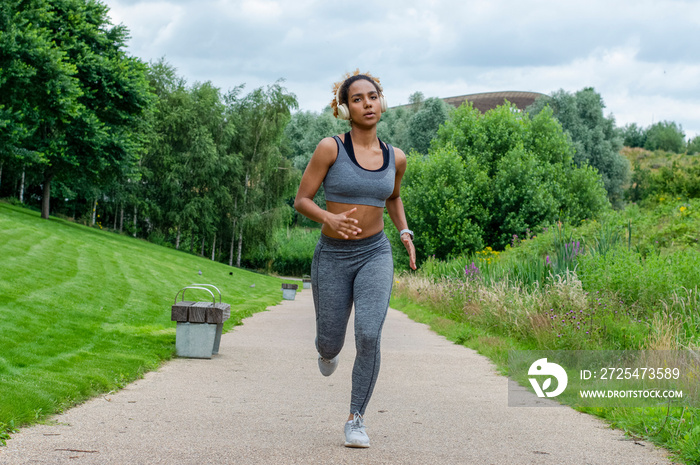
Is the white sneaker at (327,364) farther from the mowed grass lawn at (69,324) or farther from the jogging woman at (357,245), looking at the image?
the mowed grass lawn at (69,324)

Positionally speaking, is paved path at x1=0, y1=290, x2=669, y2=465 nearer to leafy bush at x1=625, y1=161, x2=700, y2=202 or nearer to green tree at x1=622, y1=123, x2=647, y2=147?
leafy bush at x1=625, y1=161, x2=700, y2=202

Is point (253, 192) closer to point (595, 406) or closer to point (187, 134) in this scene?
point (187, 134)

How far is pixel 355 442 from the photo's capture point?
4.24 metres

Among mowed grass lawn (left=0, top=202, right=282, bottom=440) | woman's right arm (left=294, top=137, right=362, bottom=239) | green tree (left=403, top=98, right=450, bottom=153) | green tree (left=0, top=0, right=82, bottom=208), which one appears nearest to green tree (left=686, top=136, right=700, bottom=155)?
green tree (left=403, top=98, right=450, bottom=153)

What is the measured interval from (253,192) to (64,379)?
41.9 meters

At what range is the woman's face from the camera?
4445mm

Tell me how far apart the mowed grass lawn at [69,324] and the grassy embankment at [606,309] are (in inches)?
167

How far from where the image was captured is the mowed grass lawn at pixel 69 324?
5660mm

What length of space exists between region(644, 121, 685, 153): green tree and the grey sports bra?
10293 centimetres

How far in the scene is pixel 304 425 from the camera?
16.4 feet

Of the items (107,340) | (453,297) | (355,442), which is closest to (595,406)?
(355,442)

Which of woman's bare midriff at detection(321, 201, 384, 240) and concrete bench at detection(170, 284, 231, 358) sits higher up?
woman's bare midriff at detection(321, 201, 384, 240)

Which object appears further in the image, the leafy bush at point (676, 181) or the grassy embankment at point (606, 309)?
the leafy bush at point (676, 181)

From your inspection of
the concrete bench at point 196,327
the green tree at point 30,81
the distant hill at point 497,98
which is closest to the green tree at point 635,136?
the distant hill at point 497,98
